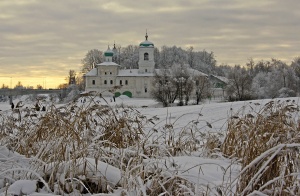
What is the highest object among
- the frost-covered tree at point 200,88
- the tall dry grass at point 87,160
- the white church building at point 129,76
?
the white church building at point 129,76

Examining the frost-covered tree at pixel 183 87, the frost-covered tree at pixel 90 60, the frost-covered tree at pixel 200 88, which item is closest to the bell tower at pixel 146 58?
the frost-covered tree at pixel 90 60

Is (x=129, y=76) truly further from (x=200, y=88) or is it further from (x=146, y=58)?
(x=200, y=88)

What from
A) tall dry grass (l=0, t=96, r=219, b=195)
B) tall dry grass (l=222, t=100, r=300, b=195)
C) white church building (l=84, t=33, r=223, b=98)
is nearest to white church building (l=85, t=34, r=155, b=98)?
white church building (l=84, t=33, r=223, b=98)

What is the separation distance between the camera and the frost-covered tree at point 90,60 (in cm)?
10050

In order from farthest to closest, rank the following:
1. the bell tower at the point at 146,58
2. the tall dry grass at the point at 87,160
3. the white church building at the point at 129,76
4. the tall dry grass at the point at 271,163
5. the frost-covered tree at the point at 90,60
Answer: the frost-covered tree at the point at 90,60
the bell tower at the point at 146,58
the white church building at the point at 129,76
the tall dry grass at the point at 87,160
the tall dry grass at the point at 271,163

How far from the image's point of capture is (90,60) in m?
101

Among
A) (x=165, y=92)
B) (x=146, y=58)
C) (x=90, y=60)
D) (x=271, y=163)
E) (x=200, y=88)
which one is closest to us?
(x=271, y=163)

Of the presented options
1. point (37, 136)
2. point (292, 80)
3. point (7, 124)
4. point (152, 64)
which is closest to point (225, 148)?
point (37, 136)

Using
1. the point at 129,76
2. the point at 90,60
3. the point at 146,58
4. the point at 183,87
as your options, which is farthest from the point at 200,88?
the point at 90,60

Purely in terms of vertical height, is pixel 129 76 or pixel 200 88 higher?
pixel 129 76

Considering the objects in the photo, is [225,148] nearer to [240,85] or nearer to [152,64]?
[240,85]

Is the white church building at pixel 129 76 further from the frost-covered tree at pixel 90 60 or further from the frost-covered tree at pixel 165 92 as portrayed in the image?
the frost-covered tree at pixel 165 92

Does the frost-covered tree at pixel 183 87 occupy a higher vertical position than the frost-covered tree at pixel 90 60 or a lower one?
lower

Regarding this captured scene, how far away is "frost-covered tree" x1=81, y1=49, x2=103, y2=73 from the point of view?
330 feet
